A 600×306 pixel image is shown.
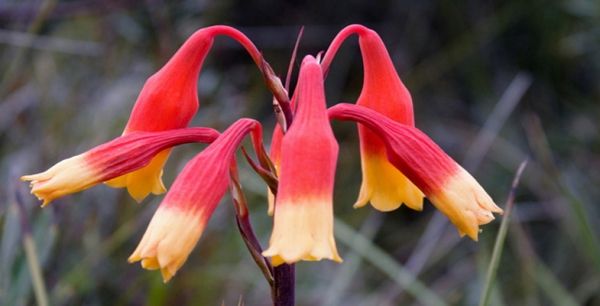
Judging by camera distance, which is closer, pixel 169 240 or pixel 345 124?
pixel 169 240

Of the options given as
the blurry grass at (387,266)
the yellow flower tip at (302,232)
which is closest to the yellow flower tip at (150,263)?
the yellow flower tip at (302,232)

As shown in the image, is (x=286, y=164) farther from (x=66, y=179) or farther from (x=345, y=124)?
(x=345, y=124)

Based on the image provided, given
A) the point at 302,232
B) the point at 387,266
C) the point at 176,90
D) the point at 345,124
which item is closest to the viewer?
the point at 302,232

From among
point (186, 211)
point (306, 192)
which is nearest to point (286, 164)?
point (306, 192)

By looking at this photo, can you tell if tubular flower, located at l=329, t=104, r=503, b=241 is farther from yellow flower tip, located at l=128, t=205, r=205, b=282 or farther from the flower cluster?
yellow flower tip, located at l=128, t=205, r=205, b=282

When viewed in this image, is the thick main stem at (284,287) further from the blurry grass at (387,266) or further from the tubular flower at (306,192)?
the blurry grass at (387,266)

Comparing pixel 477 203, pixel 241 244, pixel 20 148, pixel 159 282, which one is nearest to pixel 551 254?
pixel 241 244

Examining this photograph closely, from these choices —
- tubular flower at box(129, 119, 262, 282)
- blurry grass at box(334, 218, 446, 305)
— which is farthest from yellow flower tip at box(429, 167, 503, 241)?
blurry grass at box(334, 218, 446, 305)
